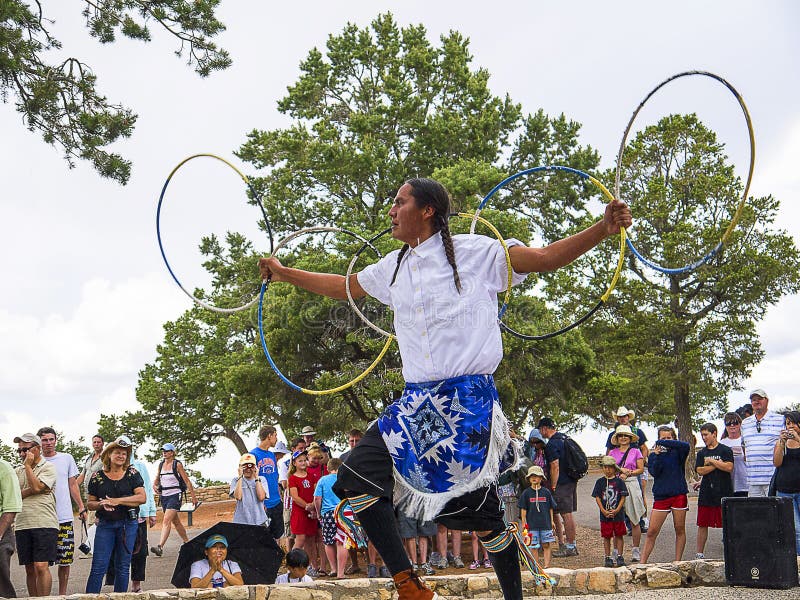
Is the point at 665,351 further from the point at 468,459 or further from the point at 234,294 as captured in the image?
the point at 468,459

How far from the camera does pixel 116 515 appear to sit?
8.87m

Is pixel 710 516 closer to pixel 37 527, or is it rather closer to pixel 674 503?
pixel 674 503

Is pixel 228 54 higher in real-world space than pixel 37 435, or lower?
higher

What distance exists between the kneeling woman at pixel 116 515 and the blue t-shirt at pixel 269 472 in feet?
6.45

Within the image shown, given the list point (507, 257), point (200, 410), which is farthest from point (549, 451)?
point (200, 410)

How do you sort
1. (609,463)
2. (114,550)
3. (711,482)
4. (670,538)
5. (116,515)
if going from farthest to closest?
1. (670,538)
2. (609,463)
3. (711,482)
4. (114,550)
5. (116,515)

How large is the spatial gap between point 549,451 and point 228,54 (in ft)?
21.6

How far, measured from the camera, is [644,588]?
26.8 ft

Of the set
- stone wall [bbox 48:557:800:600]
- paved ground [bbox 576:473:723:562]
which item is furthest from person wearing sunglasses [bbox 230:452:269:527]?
paved ground [bbox 576:473:723:562]

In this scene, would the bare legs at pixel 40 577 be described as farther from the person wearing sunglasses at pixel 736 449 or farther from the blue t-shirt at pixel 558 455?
the person wearing sunglasses at pixel 736 449

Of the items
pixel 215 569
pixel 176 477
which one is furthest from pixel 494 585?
pixel 176 477

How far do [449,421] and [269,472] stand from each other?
7304 mm

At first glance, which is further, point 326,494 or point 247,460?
point 326,494

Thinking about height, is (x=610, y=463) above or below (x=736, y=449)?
below
